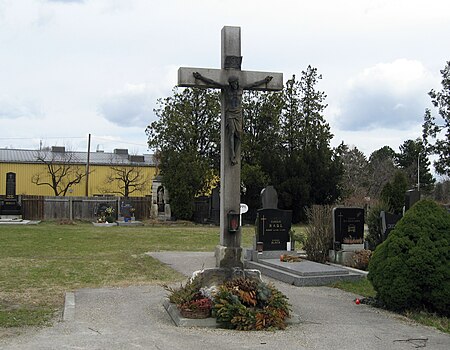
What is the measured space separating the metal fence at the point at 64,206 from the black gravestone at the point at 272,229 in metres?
24.0

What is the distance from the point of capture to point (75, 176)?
55094mm

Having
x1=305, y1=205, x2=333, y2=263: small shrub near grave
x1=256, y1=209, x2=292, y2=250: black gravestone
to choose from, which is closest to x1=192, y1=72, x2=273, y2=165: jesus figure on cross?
x1=305, y1=205, x2=333, y2=263: small shrub near grave

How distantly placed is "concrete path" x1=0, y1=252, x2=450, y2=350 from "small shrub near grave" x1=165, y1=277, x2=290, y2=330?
199 mm

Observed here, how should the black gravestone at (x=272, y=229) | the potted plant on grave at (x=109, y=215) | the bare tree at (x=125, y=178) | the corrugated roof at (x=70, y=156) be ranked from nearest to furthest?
the black gravestone at (x=272, y=229)
the potted plant on grave at (x=109, y=215)
the bare tree at (x=125, y=178)
the corrugated roof at (x=70, y=156)

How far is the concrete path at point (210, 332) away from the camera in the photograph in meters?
6.76

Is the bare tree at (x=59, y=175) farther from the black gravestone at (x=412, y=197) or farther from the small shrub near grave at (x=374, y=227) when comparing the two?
the black gravestone at (x=412, y=197)

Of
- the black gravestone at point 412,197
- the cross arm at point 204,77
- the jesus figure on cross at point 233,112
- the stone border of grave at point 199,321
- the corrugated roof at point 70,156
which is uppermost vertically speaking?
the corrugated roof at point 70,156

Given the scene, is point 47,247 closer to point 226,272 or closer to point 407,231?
point 226,272

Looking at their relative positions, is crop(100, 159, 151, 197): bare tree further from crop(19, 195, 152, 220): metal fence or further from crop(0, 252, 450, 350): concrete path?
crop(0, 252, 450, 350): concrete path

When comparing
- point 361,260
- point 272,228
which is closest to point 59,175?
point 272,228

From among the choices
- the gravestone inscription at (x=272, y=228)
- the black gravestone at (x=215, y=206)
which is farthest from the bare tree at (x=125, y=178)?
the gravestone inscription at (x=272, y=228)

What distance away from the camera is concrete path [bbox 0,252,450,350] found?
22.2ft

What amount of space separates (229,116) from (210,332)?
352cm

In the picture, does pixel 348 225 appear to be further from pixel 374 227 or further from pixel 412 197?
pixel 374 227
